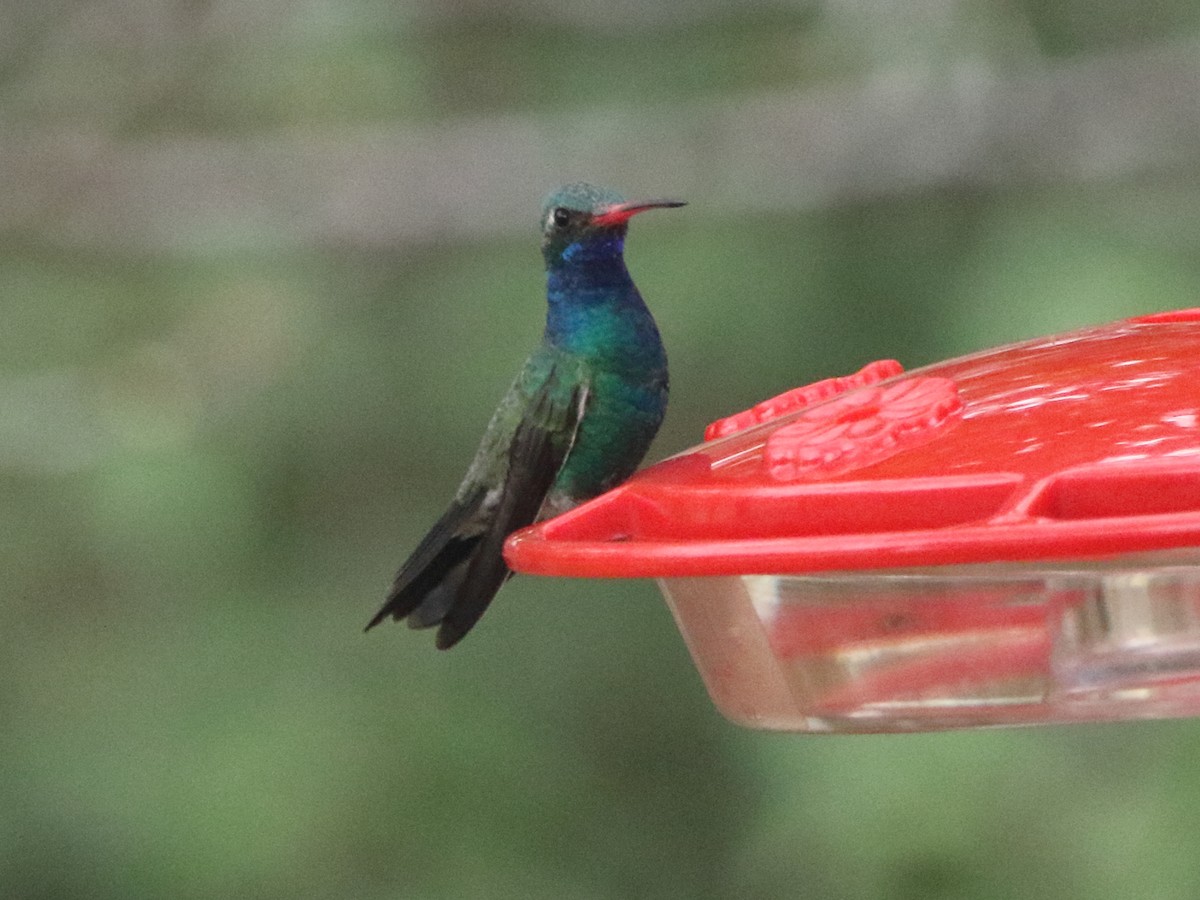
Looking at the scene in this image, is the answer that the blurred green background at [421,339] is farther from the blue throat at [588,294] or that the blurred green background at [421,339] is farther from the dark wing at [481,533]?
the dark wing at [481,533]

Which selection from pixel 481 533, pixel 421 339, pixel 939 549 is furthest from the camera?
pixel 421 339

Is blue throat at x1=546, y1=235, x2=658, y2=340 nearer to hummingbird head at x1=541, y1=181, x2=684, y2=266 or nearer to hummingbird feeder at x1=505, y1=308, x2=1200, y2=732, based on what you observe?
hummingbird head at x1=541, y1=181, x2=684, y2=266

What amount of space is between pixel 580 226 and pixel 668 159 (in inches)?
110

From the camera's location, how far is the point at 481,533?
257 centimetres

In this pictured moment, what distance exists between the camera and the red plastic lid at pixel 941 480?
56.4 inches

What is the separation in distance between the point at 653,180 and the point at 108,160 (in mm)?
1574

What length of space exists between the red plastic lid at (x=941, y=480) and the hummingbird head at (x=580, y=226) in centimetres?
84

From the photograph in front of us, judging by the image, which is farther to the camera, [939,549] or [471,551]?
[471,551]

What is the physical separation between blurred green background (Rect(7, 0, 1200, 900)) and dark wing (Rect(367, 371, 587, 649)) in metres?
2.06

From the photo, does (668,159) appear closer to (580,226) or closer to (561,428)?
(580,226)

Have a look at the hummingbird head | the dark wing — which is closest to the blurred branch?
the hummingbird head

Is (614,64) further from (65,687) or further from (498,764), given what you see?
(65,687)

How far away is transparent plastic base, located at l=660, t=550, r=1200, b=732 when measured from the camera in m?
1.67

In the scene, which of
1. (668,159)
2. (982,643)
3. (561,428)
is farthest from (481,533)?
(668,159)
